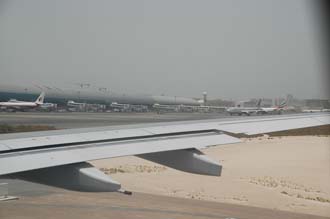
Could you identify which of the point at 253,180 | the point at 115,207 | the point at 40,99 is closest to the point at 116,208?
the point at 115,207

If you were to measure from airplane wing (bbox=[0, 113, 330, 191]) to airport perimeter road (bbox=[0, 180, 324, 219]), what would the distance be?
3.25 meters

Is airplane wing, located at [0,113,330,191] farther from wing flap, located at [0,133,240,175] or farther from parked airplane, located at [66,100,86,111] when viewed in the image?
parked airplane, located at [66,100,86,111]

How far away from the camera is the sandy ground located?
468 inches

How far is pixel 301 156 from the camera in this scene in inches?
878

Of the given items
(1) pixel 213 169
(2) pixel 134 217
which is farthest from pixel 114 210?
(1) pixel 213 169

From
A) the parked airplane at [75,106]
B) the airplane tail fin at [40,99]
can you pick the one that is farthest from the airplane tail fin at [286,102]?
the airplane tail fin at [40,99]

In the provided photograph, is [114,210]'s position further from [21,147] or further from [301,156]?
[301,156]

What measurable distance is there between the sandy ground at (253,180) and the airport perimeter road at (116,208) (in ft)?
3.07

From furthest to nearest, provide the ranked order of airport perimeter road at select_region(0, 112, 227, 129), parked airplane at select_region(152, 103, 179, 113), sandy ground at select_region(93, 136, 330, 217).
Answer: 1. parked airplane at select_region(152, 103, 179, 113)
2. airport perimeter road at select_region(0, 112, 227, 129)
3. sandy ground at select_region(93, 136, 330, 217)

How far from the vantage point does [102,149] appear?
178 inches

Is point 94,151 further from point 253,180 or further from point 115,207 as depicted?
point 253,180

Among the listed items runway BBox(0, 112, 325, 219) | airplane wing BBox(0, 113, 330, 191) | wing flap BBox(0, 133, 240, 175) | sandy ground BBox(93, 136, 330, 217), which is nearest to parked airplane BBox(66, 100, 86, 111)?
sandy ground BBox(93, 136, 330, 217)

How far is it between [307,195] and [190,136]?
840 centimetres

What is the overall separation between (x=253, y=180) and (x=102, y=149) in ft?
37.8
